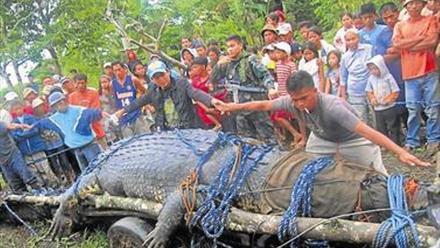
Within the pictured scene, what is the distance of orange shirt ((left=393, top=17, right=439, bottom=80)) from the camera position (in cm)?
675

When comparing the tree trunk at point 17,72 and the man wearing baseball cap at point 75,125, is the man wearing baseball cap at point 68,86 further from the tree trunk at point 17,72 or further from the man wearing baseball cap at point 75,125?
the tree trunk at point 17,72

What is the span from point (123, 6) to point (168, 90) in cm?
929

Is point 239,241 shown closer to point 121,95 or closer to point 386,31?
point 386,31

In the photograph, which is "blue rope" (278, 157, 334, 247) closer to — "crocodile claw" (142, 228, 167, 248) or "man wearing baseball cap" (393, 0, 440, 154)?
"crocodile claw" (142, 228, 167, 248)

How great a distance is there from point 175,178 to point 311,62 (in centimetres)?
323

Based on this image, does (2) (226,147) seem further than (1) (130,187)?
No

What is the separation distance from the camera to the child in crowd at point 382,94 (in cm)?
710

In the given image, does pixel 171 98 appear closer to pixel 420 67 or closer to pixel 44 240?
pixel 44 240

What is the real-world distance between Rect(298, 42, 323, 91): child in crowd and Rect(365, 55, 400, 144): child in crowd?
66 cm

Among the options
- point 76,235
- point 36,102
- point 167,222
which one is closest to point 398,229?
point 167,222

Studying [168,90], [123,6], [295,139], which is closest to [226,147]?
[168,90]

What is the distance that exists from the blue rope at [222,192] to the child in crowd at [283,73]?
9.02ft

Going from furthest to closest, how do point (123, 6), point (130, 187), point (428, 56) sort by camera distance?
point (123, 6)
point (428, 56)
point (130, 187)

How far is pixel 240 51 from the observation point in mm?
7691
